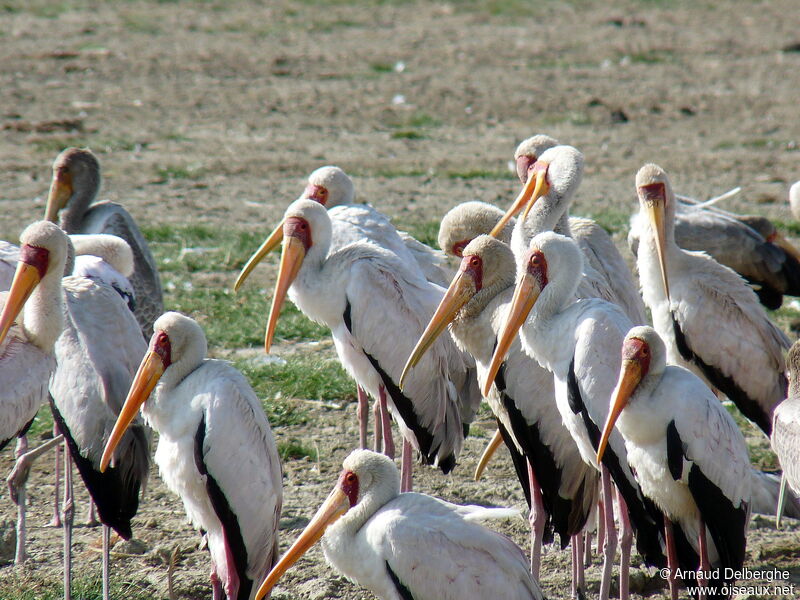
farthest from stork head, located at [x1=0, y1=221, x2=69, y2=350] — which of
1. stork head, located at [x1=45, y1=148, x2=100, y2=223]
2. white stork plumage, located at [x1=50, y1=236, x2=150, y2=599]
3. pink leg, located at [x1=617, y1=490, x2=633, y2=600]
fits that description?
pink leg, located at [x1=617, y1=490, x2=633, y2=600]

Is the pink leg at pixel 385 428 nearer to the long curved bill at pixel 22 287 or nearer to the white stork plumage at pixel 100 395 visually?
the white stork plumage at pixel 100 395

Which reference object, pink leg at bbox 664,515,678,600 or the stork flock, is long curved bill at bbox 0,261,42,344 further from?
pink leg at bbox 664,515,678,600

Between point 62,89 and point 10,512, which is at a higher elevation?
point 62,89

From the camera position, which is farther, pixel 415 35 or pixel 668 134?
pixel 415 35

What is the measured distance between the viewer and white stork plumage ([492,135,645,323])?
17.4 ft

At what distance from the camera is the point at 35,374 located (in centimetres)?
460

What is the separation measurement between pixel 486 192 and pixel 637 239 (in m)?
3.29

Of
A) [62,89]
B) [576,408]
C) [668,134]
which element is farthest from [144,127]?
[576,408]

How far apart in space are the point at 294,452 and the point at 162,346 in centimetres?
152

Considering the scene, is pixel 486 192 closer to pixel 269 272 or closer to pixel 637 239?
pixel 269 272

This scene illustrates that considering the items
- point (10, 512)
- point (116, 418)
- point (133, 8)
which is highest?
point (133, 8)

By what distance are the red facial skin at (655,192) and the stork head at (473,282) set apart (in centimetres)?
125

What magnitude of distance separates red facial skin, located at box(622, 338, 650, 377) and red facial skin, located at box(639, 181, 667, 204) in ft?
6.09

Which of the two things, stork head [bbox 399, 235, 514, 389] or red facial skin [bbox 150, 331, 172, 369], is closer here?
red facial skin [bbox 150, 331, 172, 369]
